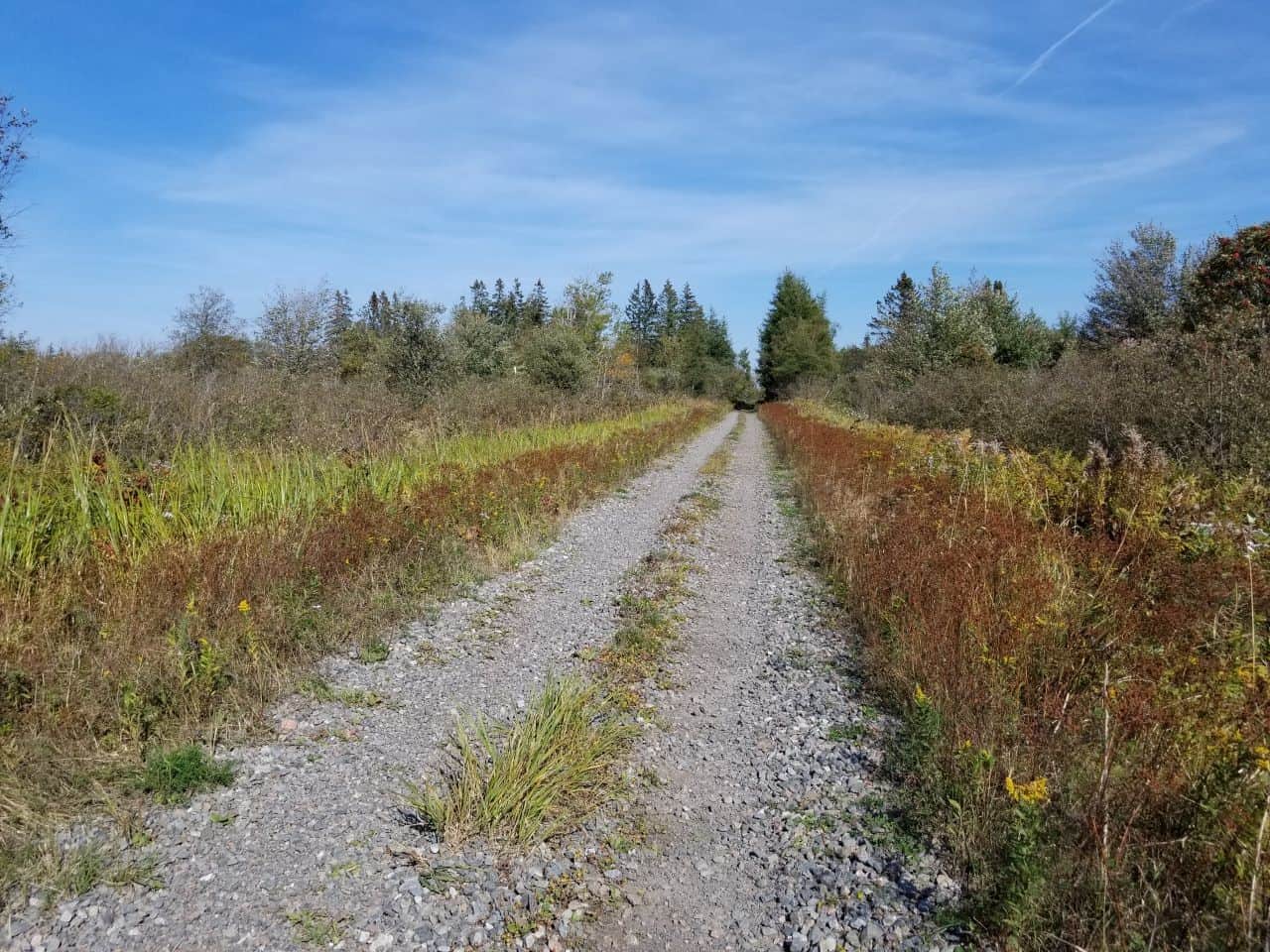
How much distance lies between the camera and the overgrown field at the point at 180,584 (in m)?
3.38

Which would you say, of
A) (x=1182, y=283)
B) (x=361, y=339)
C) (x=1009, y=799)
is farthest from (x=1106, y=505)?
(x=1182, y=283)

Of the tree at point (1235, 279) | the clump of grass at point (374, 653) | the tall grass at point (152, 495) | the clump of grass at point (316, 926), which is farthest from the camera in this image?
the tree at point (1235, 279)

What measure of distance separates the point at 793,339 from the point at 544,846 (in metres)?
63.9

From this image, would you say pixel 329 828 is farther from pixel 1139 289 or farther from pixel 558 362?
pixel 1139 289

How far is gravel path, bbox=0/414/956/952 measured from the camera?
255cm

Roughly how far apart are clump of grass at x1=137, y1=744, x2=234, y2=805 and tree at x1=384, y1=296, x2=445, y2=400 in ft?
51.8

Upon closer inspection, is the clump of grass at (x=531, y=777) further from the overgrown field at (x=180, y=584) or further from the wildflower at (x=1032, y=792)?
the wildflower at (x=1032, y=792)

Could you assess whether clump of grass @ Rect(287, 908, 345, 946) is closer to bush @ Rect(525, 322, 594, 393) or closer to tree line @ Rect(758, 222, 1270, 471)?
tree line @ Rect(758, 222, 1270, 471)

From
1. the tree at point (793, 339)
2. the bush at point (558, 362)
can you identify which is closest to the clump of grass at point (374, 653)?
the bush at point (558, 362)

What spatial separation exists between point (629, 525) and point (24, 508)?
686 centimetres

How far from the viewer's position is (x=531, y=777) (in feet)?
10.7

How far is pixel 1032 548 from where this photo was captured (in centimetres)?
557

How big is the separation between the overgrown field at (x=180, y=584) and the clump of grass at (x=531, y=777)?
1387mm

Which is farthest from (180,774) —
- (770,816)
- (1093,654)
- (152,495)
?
(1093,654)
